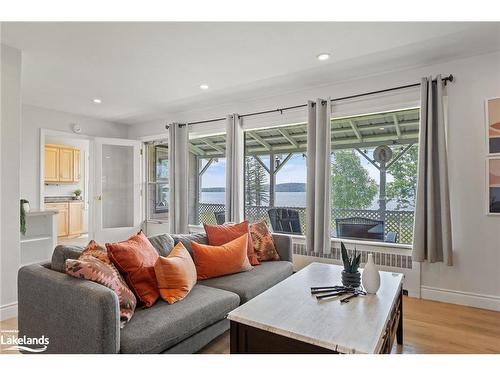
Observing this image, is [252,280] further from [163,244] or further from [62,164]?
[62,164]

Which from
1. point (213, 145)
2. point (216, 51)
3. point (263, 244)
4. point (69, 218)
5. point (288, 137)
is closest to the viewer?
point (216, 51)

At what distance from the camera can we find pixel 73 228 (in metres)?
7.09

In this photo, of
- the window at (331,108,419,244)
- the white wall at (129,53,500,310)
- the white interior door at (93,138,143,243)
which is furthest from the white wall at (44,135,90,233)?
the white wall at (129,53,500,310)

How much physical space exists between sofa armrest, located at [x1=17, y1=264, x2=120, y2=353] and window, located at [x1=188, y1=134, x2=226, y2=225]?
318cm

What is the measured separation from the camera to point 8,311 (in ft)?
8.61

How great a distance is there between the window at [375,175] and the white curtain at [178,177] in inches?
95.0

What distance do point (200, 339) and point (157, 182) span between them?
410cm

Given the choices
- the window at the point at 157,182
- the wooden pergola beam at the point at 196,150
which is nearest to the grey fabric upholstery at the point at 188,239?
the wooden pergola beam at the point at 196,150

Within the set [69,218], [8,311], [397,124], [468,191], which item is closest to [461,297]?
[468,191]

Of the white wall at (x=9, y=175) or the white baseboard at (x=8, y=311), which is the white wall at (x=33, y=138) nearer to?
the white wall at (x=9, y=175)

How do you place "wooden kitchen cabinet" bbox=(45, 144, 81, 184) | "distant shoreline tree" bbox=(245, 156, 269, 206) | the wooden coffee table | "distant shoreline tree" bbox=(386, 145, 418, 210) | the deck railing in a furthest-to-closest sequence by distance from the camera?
"wooden kitchen cabinet" bbox=(45, 144, 81, 184), "distant shoreline tree" bbox=(245, 156, 269, 206), the deck railing, "distant shoreline tree" bbox=(386, 145, 418, 210), the wooden coffee table

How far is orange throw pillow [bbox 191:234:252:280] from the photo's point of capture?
2510 millimetres

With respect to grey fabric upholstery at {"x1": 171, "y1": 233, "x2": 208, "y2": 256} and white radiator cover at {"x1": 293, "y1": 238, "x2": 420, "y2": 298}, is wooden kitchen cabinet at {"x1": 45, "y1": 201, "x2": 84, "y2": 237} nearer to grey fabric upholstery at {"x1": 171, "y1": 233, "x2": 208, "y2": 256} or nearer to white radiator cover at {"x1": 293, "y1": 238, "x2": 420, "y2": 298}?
grey fabric upholstery at {"x1": 171, "y1": 233, "x2": 208, "y2": 256}
